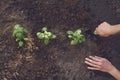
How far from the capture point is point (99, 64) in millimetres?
3111

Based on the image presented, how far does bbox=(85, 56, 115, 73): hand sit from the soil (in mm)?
54

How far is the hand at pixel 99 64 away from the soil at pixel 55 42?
0.18ft

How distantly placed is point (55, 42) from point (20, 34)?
39 centimetres

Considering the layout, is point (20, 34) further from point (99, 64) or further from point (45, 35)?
point (99, 64)

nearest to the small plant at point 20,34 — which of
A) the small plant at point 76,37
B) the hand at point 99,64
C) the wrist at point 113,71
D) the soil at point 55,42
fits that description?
the soil at point 55,42

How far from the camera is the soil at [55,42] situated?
3.08m

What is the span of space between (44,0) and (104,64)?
0.94 meters

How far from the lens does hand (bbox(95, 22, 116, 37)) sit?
3188mm

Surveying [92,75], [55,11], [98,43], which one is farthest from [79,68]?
[55,11]

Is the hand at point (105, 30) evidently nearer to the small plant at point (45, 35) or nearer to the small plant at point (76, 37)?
the small plant at point (76, 37)

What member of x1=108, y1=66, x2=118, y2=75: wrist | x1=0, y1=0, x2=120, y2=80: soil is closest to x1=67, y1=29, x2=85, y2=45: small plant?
x1=0, y1=0, x2=120, y2=80: soil

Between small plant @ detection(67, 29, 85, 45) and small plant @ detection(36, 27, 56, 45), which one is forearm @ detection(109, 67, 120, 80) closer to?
small plant @ detection(67, 29, 85, 45)

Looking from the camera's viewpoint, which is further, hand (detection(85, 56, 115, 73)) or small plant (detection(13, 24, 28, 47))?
hand (detection(85, 56, 115, 73))

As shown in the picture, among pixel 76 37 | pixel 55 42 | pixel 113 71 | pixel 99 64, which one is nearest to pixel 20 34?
pixel 55 42
